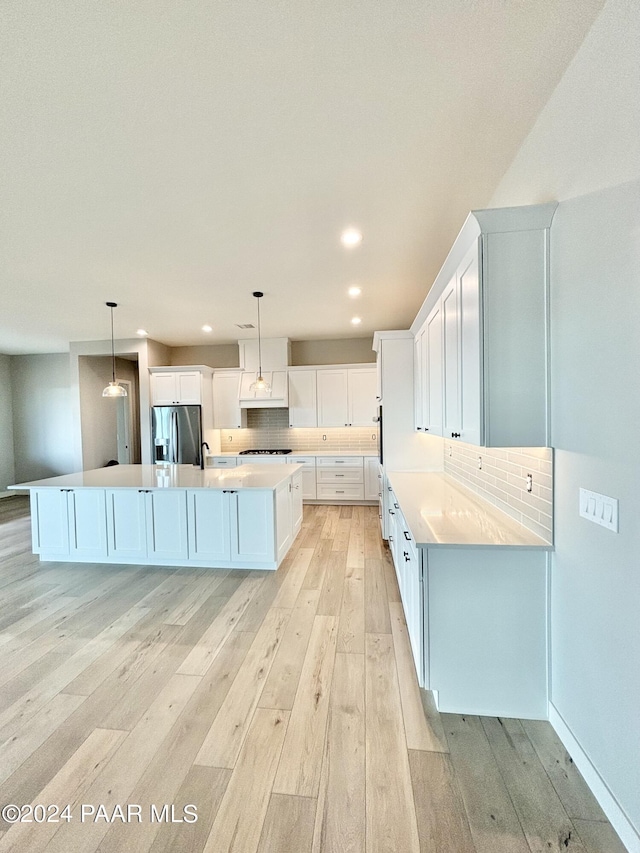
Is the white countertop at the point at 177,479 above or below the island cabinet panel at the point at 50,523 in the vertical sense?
above

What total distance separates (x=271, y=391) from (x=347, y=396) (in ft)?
4.26

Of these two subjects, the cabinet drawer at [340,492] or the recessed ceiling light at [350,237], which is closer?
the recessed ceiling light at [350,237]

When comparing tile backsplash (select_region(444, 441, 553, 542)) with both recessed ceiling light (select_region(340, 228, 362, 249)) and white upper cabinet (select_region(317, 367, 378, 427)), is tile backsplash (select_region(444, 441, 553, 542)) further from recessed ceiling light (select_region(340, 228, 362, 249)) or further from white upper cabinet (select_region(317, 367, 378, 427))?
white upper cabinet (select_region(317, 367, 378, 427))

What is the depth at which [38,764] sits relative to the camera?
140 centimetres

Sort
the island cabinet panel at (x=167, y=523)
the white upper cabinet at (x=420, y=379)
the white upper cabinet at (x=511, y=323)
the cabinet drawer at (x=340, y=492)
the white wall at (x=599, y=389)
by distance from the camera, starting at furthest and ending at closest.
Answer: the cabinet drawer at (x=340, y=492), the island cabinet panel at (x=167, y=523), the white upper cabinet at (x=420, y=379), the white upper cabinet at (x=511, y=323), the white wall at (x=599, y=389)

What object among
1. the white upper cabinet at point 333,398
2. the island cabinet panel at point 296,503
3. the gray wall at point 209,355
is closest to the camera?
the island cabinet panel at point 296,503

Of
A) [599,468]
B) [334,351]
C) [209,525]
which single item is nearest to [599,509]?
[599,468]

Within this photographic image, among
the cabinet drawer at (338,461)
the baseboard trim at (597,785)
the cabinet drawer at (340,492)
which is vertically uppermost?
the cabinet drawer at (338,461)

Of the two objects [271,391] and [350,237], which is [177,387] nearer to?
[271,391]

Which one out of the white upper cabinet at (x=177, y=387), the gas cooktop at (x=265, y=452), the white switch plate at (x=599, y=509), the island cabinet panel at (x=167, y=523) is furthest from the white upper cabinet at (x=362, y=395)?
the white switch plate at (x=599, y=509)

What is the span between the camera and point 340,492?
5.54 m

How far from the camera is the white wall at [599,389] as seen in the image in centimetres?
107

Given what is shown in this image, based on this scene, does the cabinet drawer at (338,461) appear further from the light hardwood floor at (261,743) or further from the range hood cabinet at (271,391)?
the light hardwood floor at (261,743)

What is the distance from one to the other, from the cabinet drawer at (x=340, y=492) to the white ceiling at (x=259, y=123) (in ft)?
11.3
